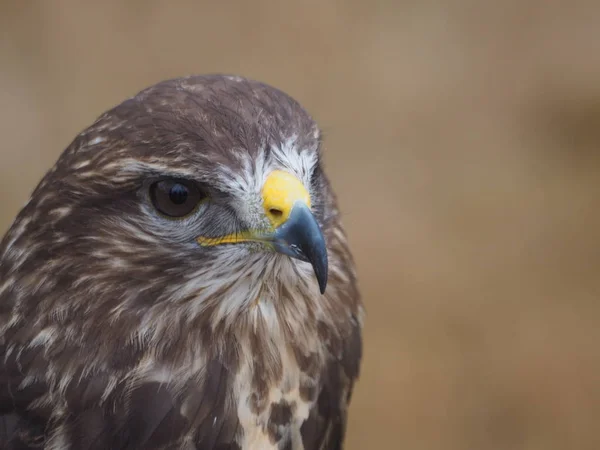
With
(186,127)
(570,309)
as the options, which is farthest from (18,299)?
(570,309)

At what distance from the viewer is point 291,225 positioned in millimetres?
1790

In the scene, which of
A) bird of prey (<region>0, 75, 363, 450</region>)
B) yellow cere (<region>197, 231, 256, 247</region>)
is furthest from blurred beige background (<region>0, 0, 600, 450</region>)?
yellow cere (<region>197, 231, 256, 247</region>)

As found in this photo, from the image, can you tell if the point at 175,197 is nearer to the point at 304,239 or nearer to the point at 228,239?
the point at 228,239

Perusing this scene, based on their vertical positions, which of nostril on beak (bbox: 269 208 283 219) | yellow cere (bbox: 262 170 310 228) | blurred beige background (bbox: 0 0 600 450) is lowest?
blurred beige background (bbox: 0 0 600 450)

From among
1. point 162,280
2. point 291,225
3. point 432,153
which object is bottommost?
point 432,153

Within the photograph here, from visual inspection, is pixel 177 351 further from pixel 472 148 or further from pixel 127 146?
pixel 472 148

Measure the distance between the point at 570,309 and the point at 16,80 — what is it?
10.6 feet

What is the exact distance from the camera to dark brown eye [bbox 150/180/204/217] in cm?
185

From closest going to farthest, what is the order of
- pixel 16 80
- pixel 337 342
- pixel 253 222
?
pixel 253 222 < pixel 337 342 < pixel 16 80

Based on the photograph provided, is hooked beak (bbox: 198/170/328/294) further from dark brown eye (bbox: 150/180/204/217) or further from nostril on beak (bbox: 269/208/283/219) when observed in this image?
dark brown eye (bbox: 150/180/204/217)

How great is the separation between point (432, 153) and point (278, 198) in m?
3.19

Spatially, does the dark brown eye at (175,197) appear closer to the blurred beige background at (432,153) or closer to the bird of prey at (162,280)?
the bird of prey at (162,280)

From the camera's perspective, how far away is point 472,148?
492cm

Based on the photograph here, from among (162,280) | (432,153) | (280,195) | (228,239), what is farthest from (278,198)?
(432,153)
